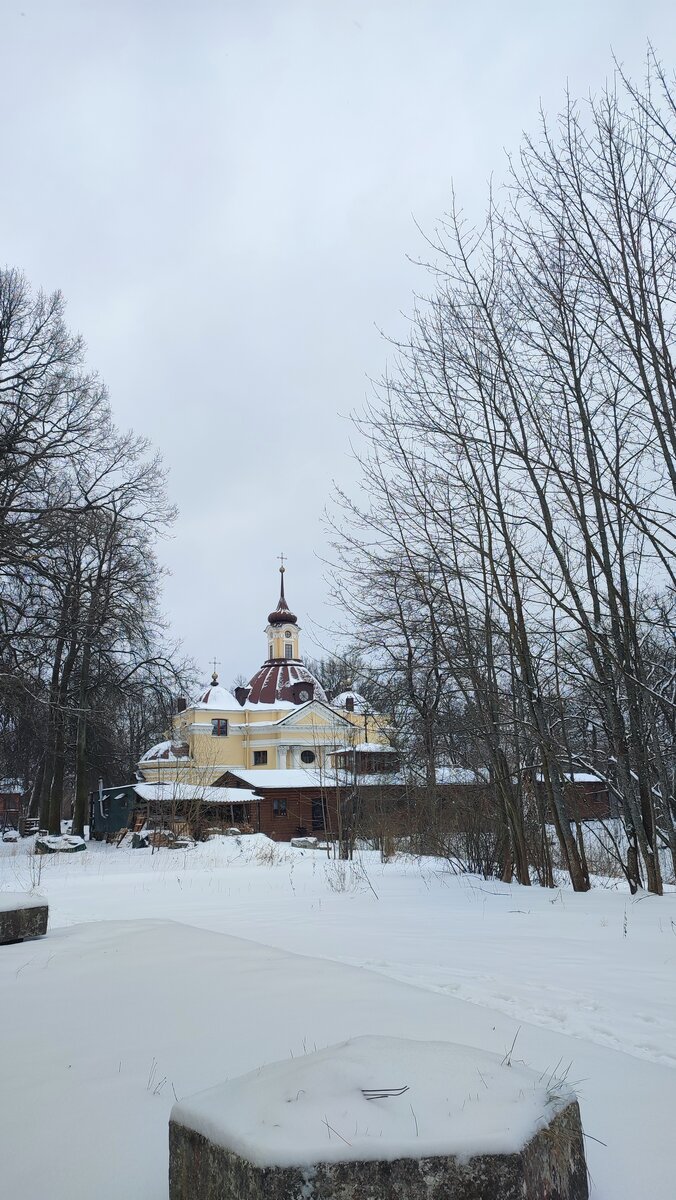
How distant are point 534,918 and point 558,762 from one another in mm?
2291

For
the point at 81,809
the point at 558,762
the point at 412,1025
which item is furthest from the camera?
the point at 81,809

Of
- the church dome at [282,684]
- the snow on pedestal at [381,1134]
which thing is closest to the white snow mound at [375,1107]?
the snow on pedestal at [381,1134]

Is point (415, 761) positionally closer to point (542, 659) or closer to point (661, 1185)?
point (542, 659)

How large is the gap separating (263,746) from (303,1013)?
2319 inches

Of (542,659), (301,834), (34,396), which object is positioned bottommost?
(301,834)

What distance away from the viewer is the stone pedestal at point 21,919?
5.87 metres

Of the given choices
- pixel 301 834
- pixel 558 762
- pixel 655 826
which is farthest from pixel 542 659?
pixel 301 834

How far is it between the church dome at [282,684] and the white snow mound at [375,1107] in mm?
59526

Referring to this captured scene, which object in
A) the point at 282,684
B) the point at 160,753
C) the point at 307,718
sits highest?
the point at 282,684

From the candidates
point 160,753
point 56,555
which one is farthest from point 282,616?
point 56,555

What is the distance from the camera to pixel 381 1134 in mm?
1828

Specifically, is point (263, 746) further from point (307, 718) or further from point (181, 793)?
point (181, 793)

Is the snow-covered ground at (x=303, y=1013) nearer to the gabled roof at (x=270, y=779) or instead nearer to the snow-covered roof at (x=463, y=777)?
the snow-covered roof at (x=463, y=777)

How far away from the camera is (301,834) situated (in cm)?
4128
